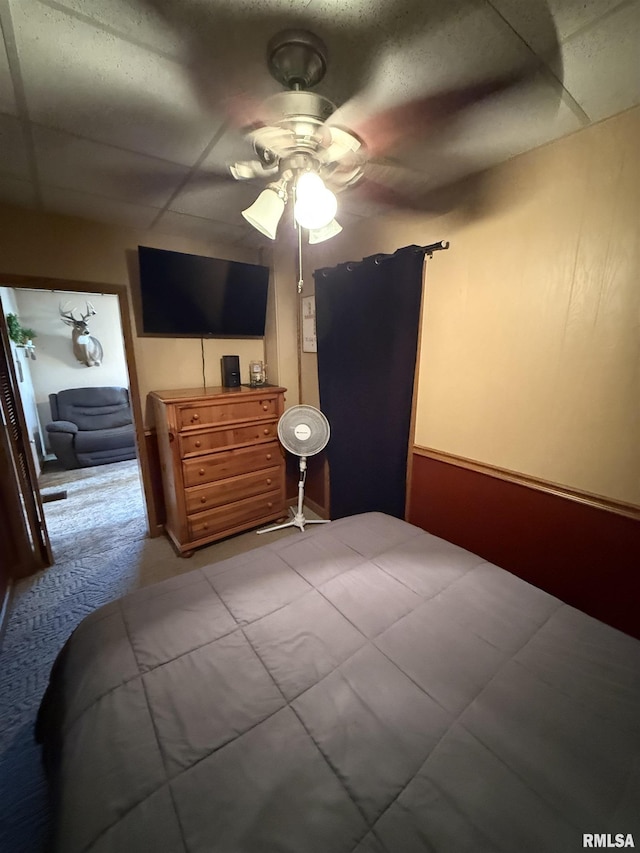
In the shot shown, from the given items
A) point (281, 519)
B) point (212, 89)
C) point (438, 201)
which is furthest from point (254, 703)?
point (438, 201)

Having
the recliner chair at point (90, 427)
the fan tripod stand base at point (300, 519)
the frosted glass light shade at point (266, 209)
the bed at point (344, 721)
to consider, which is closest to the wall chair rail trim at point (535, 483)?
the bed at point (344, 721)

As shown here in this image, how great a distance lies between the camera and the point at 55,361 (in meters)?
5.14

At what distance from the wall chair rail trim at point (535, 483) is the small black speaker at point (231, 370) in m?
1.68

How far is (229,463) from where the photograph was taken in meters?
2.65

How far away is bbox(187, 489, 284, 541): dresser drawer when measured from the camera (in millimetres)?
2570

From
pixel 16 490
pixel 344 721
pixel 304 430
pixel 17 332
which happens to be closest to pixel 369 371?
pixel 304 430

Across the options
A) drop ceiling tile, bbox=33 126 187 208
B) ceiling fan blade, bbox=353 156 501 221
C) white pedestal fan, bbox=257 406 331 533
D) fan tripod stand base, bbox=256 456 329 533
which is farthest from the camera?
fan tripod stand base, bbox=256 456 329 533

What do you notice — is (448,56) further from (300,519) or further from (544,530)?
(300,519)

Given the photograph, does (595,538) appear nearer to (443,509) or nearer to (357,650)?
(443,509)

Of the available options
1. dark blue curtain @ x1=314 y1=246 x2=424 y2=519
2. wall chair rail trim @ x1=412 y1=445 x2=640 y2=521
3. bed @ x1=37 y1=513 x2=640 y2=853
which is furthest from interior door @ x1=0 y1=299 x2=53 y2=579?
wall chair rail trim @ x1=412 y1=445 x2=640 y2=521

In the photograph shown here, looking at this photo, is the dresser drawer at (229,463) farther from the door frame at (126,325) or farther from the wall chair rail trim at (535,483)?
the wall chair rail trim at (535,483)

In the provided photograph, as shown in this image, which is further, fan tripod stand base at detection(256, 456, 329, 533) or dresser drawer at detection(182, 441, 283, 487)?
fan tripod stand base at detection(256, 456, 329, 533)

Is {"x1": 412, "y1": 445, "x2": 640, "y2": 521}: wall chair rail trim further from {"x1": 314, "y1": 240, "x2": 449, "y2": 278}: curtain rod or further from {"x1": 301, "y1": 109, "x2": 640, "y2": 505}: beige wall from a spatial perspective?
{"x1": 314, "y1": 240, "x2": 449, "y2": 278}: curtain rod

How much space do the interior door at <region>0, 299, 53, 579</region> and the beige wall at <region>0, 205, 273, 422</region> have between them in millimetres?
463
